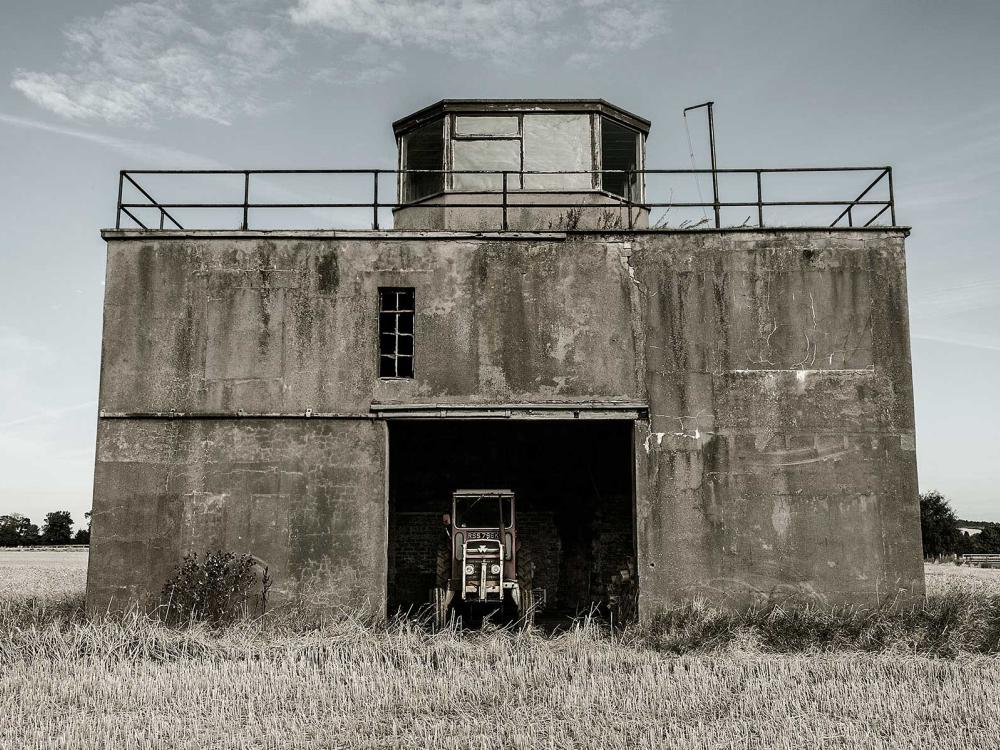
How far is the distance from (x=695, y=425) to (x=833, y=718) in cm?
616

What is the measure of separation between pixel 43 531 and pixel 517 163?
71.8m

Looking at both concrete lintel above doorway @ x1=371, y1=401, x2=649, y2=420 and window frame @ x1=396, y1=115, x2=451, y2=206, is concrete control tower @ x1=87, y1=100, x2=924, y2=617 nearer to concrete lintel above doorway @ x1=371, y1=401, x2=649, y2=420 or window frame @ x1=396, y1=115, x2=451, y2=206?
concrete lintel above doorway @ x1=371, y1=401, x2=649, y2=420

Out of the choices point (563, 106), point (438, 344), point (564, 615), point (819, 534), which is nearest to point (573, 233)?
point (438, 344)

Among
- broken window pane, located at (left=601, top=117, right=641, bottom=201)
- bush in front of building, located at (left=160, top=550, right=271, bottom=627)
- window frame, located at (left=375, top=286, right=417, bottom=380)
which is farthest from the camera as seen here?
broken window pane, located at (left=601, top=117, right=641, bottom=201)

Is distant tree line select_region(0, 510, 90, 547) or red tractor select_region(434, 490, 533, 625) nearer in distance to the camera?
red tractor select_region(434, 490, 533, 625)

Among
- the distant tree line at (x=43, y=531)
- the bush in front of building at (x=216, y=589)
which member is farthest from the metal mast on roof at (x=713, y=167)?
the distant tree line at (x=43, y=531)

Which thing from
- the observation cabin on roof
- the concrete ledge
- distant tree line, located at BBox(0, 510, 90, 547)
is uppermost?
the observation cabin on roof

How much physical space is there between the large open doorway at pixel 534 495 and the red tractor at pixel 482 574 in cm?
397

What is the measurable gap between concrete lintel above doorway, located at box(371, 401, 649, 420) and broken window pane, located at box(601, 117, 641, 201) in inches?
222

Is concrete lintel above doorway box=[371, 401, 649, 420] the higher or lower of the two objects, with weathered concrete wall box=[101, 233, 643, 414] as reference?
lower

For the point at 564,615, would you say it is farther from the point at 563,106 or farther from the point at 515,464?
the point at 563,106

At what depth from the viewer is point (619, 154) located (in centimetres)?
1869

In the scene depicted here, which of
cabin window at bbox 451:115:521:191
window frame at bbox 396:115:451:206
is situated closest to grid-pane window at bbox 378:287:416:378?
window frame at bbox 396:115:451:206

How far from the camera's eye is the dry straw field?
828cm
